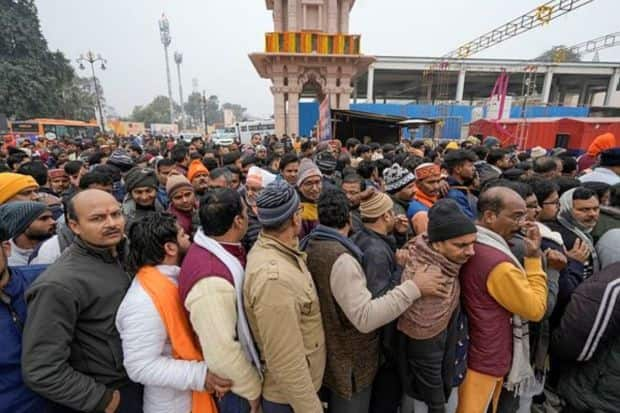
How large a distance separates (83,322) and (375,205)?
173cm

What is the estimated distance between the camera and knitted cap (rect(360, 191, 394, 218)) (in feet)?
6.64

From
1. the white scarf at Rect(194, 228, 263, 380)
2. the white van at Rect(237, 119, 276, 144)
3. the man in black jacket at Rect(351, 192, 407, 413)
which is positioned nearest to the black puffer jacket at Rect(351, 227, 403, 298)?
the man in black jacket at Rect(351, 192, 407, 413)

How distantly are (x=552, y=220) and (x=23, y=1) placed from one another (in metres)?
55.0

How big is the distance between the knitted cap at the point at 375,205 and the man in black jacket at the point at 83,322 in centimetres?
148

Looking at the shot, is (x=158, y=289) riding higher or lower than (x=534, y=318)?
higher

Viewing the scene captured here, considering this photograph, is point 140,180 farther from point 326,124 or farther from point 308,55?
point 308,55

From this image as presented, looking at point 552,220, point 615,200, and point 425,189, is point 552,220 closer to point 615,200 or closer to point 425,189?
point 615,200

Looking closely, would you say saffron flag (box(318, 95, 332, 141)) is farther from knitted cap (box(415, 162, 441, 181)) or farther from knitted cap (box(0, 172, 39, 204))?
knitted cap (box(0, 172, 39, 204))

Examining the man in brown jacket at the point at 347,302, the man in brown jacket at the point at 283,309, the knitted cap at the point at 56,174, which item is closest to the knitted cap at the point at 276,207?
the man in brown jacket at the point at 283,309

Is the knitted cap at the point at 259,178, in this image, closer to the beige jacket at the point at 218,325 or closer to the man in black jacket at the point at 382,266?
the man in black jacket at the point at 382,266

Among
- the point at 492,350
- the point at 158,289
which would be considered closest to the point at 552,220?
the point at 492,350

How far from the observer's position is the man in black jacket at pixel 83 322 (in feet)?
4.59

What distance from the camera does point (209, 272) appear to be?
1508mm

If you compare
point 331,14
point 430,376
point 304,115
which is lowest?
point 430,376
